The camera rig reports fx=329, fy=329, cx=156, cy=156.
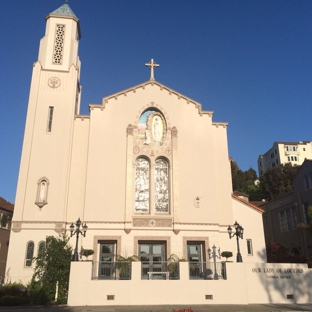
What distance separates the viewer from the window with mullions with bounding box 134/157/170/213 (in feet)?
81.2

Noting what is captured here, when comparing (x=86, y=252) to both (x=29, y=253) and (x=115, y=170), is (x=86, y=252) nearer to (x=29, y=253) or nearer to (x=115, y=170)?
(x=29, y=253)

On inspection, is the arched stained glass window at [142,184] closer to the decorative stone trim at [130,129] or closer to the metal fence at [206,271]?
the decorative stone trim at [130,129]

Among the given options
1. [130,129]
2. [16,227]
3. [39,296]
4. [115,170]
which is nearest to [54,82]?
[130,129]

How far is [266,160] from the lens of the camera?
8781 cm

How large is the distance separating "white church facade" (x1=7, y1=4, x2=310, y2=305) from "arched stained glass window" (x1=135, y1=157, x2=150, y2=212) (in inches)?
3.0

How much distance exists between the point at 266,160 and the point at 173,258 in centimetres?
7116

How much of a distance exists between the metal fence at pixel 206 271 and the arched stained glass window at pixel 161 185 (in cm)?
550

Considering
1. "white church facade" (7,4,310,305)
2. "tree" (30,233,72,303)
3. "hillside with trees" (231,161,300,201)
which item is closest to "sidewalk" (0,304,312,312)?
"tree" (30,233,72,303)

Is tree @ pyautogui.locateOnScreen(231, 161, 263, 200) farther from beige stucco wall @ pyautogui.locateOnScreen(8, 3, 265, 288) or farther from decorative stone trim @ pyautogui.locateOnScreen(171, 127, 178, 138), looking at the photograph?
decorative stone trim @ pyautogui.locateOnScreen(171, 127, 178, 138)

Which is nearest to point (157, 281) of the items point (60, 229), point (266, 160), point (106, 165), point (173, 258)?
point (173, 258)

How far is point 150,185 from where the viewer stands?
2511 cm

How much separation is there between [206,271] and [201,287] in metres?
2.57

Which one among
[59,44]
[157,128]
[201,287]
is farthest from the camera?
[59,44]

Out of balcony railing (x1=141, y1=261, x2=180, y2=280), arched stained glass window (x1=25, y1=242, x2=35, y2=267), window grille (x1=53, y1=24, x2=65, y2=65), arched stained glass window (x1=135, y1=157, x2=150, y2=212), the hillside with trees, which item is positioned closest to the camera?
balcony railing (x1=141, y1=261, x2=180, y2=280)
